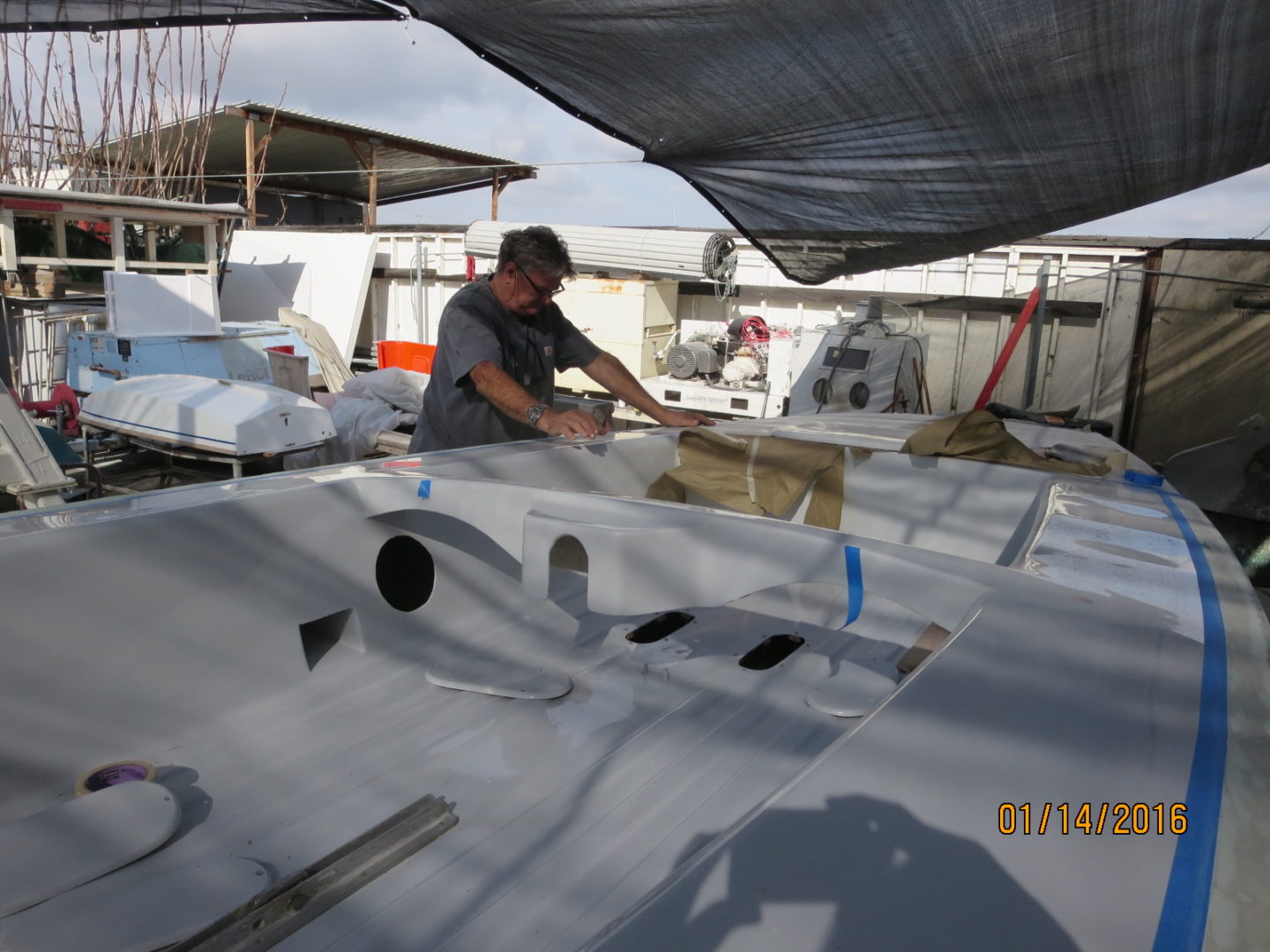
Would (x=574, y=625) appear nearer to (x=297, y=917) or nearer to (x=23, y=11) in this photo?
(x=297, y=917)

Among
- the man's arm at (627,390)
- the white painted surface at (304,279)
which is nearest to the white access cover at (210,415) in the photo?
the man's arm at (627,390)

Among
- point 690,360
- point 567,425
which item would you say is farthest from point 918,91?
point 690,360

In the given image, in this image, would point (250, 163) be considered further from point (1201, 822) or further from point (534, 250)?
point (1201, 822)

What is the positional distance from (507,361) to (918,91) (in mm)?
1531

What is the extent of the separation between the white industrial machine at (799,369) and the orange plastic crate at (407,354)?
2401 mm

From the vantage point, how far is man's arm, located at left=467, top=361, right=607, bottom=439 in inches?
92.6

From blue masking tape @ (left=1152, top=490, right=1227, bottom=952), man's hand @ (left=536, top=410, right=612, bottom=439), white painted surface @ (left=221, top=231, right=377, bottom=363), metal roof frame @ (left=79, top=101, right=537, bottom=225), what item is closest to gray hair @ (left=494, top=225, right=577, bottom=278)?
man's hand @ (left=536, top=410, right=612, bottom=439)

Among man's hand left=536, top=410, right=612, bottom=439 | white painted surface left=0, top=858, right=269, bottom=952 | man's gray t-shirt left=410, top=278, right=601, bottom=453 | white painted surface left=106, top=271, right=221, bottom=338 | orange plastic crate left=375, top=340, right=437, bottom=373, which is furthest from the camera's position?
orange plastic crate left=375, top=340, right=437, bottom=373

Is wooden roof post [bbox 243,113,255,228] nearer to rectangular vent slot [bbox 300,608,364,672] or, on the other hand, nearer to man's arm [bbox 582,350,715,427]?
man's arm [bbox 582,350,715,427]

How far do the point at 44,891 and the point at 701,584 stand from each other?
1025 mm

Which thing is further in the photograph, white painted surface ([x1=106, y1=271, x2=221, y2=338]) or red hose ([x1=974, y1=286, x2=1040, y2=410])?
white painted surface ([x1=106, y1=271, x2=221, y2=338])

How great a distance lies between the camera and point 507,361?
270 cm
